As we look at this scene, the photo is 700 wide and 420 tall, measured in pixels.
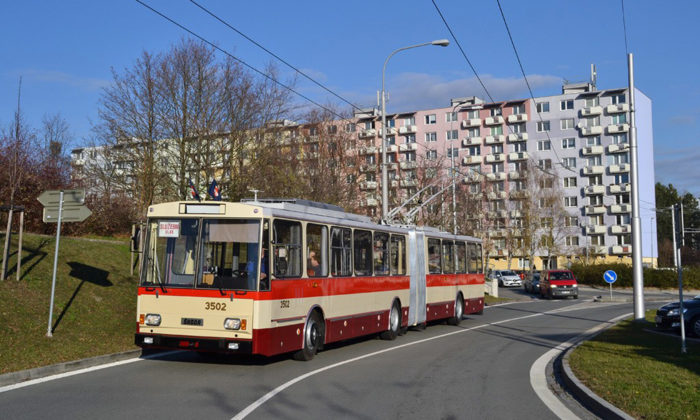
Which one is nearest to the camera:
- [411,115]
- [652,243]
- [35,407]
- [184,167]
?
[35,407]

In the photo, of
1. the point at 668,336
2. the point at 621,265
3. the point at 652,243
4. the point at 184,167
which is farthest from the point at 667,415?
the point at 652,243

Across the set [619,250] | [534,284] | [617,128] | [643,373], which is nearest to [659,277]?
[534,284]

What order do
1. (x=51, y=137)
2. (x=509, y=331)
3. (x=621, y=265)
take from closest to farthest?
(x=509, y=331), (x=51, y=137), (x=621, y=265)

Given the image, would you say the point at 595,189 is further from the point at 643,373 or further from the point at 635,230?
the point at 643,373

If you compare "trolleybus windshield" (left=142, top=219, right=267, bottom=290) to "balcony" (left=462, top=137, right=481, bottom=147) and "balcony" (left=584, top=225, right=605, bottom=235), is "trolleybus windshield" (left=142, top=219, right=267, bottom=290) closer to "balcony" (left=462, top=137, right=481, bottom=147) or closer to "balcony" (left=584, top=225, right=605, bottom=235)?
"balcony" (left=584, top=225, right=605, bottom=235)

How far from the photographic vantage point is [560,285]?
48438mm

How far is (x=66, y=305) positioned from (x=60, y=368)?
5.04 meters

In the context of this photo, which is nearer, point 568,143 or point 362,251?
point 362,251

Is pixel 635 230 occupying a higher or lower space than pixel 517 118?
lower

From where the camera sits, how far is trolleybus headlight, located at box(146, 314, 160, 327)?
41.2 ft

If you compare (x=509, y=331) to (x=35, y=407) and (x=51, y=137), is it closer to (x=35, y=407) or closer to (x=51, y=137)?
(x=35, y=407)

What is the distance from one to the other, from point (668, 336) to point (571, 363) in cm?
691

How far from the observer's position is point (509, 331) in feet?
71.4

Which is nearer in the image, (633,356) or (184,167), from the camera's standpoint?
(633,356)
